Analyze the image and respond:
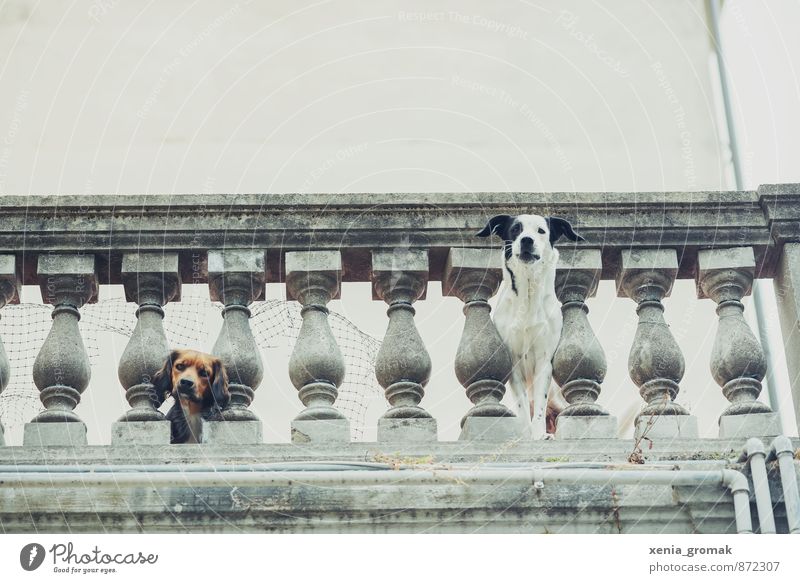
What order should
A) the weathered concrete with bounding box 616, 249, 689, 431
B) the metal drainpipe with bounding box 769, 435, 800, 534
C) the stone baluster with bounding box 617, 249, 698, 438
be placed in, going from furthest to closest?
the weathered concrete with bounding box 616, 249, 689, 431, the stone baluster with bounding box 617, 249, 698, 438, the metal drainpipe with bounding box 769, 435, 800, 534

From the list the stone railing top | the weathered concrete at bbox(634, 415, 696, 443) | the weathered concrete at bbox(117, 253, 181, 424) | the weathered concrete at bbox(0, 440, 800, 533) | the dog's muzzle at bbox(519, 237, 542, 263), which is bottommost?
the weathered concrete at bbox(0, 440, 800, 533)

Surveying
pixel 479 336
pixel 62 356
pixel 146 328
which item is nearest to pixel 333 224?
pixel 479 336

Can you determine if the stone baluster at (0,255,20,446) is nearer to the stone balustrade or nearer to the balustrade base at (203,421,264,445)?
the stone balustrade

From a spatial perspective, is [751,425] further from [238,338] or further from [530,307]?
[238,338]

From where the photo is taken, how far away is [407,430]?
790cm

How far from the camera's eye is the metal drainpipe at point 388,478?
23.7ft

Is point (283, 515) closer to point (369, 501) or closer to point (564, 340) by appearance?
point (369, 501)

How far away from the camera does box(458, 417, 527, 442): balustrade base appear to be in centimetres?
795

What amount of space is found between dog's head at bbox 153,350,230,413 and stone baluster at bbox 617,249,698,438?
1953 millimetres

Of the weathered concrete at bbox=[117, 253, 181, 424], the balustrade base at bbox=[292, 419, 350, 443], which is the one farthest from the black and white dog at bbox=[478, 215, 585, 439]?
the weathered concrete at bbox=[117, 253, 181, 424]

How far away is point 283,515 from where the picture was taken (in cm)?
723
